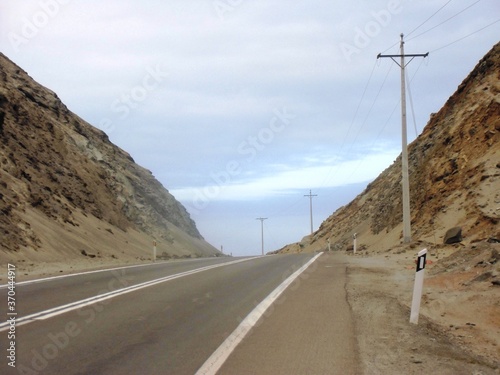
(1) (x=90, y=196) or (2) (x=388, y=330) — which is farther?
(1) (x=90, y=196)

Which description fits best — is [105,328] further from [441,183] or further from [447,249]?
[441,183]

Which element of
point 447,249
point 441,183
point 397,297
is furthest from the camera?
point 441,183

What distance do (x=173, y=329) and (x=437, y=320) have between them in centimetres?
433

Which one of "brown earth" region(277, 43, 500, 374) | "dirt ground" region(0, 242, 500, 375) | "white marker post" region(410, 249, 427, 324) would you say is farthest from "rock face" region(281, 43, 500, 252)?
"white marker post" region(410, 249, 427, 324)

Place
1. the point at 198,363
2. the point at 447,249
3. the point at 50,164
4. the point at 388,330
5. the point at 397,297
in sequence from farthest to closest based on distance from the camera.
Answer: the point at 50,164, the point at 447,249, the point at 397,297, the point at 388,330, the point at 198,363

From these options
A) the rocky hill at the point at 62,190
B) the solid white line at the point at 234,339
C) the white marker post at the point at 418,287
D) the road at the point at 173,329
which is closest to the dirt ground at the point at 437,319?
the white marker post at the point at 418,287

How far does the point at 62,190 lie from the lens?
35.8 meters

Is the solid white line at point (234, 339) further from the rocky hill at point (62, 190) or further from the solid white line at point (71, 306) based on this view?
the rocky hill at point (62, 190)

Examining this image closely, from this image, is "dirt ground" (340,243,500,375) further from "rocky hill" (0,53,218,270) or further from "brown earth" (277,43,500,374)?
"rocky hill" (0,53,218,270)

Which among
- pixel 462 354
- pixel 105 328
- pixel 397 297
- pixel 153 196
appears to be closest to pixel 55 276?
pixel 105 328

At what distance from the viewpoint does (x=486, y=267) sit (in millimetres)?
11492

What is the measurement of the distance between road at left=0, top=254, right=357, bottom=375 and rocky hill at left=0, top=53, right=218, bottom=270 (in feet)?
34.3

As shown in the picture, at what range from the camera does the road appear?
6.22 meters

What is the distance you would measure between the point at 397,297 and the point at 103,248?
903 inches
